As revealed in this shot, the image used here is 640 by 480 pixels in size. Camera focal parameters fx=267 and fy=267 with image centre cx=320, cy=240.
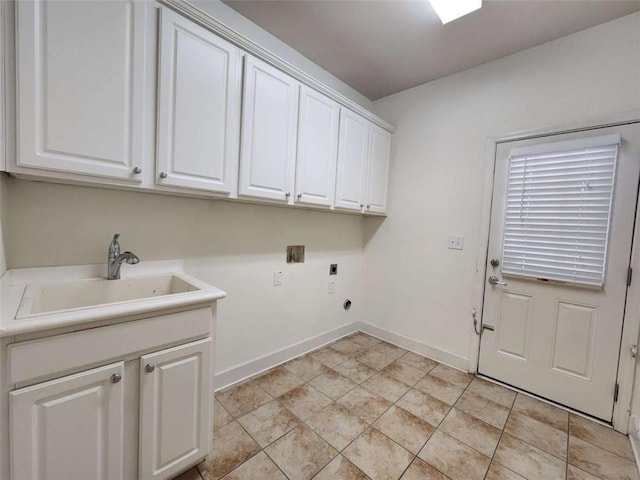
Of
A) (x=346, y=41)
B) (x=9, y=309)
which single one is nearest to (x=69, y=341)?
(x=9, y=309)

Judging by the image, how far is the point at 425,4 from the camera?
1.73 metres

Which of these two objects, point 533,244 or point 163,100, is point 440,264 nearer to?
point 533,244

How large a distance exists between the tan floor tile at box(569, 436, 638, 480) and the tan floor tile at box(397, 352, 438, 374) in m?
0.98

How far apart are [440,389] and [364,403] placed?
0.67 metres

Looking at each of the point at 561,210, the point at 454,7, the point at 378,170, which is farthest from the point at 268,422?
the point at 454,7

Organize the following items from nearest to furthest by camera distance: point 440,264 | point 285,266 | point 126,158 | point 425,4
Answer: point 126,158 < point 425,4 < point 285,266 < point 440,264

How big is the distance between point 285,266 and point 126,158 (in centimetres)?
142

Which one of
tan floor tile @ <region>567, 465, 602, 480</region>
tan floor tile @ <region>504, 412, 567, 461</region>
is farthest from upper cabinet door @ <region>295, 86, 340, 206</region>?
tan floor tile @ <region>567, 465, 602, 480</region>

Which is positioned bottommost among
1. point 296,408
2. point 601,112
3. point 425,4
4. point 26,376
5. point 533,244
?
point 296,408

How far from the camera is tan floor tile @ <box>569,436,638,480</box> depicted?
1435mm

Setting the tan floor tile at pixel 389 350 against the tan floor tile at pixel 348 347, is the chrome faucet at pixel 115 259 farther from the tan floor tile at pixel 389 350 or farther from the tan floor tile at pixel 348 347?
the tan floor tile at pixel 389 350

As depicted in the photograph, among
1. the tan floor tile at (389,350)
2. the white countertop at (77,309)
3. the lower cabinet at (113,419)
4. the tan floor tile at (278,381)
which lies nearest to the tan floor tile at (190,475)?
the lower cabinet at (113,419)

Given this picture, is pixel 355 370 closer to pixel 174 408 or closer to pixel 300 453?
pixel 300 453

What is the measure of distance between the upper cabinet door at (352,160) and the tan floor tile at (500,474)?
6.42ft
